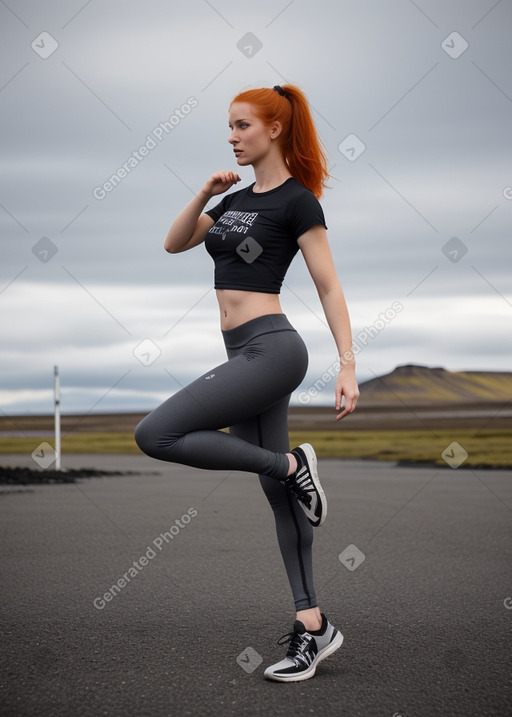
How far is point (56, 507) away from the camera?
1022 centimetres

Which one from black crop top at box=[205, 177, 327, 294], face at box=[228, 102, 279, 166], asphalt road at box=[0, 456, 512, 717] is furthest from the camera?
face at box=[228, 102, 279, 166]

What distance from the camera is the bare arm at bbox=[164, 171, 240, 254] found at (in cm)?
372

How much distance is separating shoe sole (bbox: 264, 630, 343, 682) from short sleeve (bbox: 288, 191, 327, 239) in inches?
66.2

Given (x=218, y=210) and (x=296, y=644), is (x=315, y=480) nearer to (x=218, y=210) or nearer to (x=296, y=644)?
(x=296, y=644)

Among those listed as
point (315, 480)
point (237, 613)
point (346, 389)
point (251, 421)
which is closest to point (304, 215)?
point (346, 389)

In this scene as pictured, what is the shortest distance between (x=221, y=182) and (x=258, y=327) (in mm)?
676

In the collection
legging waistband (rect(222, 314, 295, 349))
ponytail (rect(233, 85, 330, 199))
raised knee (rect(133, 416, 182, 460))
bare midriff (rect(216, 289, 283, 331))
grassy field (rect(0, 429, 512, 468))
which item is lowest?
grassy field (rect(0, 429, 512, 468))

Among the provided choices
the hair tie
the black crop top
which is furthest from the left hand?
the hair tie

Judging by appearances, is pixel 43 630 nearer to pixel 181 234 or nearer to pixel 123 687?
pixel 123 687

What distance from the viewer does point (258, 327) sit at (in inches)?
138

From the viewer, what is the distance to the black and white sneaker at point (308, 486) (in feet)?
11.4

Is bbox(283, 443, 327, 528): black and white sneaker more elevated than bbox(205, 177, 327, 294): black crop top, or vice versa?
bbox(205, 177, 327, 294): black crop top

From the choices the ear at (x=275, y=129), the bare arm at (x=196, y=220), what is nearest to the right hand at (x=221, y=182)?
the bare arm at (x=196, y=220)

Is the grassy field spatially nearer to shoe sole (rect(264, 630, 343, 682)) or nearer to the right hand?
shoe sole (rect(264, 630, 343, 682))
